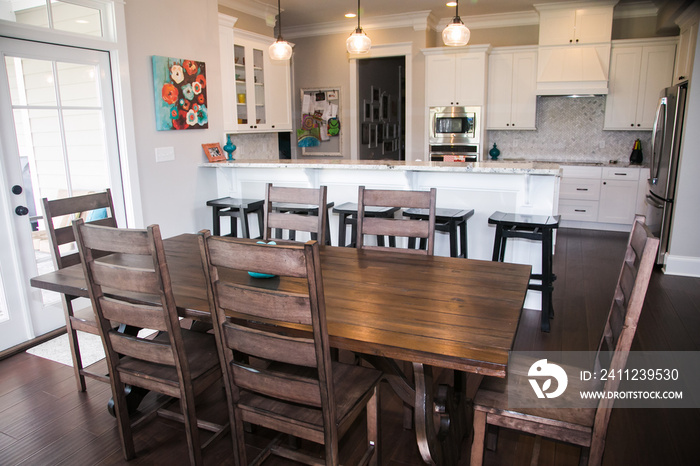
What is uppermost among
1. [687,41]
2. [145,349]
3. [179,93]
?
[687,41]

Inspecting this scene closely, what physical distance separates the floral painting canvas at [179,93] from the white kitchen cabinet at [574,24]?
4322 millimetres

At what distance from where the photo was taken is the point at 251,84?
5500 mm

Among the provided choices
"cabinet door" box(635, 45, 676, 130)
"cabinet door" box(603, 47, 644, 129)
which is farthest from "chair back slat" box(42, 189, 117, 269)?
"cabinet door" box(635, 45, 676, 130)

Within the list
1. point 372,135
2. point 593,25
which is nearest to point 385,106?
point 372,135

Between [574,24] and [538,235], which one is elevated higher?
[574,24]

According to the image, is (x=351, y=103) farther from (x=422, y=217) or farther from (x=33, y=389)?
(x=33, y=389)

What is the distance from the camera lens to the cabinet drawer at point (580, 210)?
6.24m

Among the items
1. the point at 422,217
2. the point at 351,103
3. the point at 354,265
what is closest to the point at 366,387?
the point at 354,265

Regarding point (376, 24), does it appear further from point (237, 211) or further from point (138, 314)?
point (138, 314)

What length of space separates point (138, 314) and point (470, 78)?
5812mm

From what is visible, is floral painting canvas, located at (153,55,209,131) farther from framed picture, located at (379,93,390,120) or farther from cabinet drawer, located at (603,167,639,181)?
cabinet drawer, located at (603,167,639,181)

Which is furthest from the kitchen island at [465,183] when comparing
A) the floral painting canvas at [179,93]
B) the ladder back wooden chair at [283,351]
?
the ladder back wooden chair at [283,351]

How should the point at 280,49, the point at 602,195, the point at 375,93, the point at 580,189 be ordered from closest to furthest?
the point at 280,49, the point at 602,195, the point at 580,189, the point at 375,93

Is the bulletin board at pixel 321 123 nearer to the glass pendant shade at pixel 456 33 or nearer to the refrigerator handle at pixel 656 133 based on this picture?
the glass pendant shade at pixel 456 33
